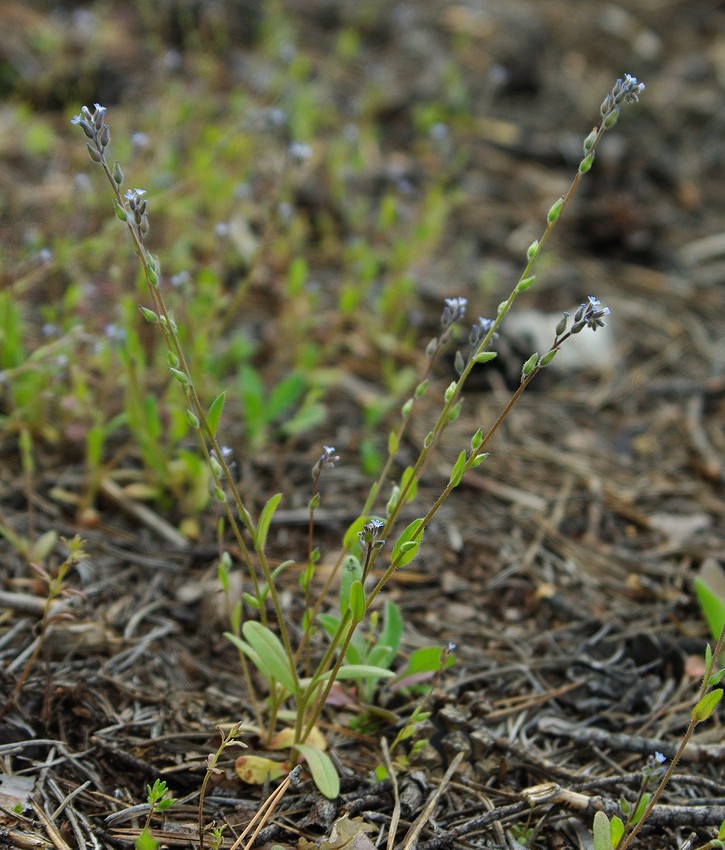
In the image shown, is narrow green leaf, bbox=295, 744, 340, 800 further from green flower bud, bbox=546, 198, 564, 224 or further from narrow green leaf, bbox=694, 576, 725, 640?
green flower bud, bbox=546, 198, 564, 224

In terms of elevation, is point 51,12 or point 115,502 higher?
point 51,12

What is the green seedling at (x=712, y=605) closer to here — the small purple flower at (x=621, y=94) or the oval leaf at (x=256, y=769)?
the oval leaf at (x=256, y=769)

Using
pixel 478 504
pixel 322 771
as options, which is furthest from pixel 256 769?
pixel 478 504

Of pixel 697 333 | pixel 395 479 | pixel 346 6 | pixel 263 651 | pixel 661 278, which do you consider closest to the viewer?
pixel 263 651

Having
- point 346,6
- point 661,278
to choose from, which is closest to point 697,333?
point 661,278

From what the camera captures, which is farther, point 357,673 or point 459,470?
point 357,673

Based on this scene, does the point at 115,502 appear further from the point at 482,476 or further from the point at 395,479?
the point at 482,476

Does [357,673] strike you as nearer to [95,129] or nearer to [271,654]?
[271,654]
